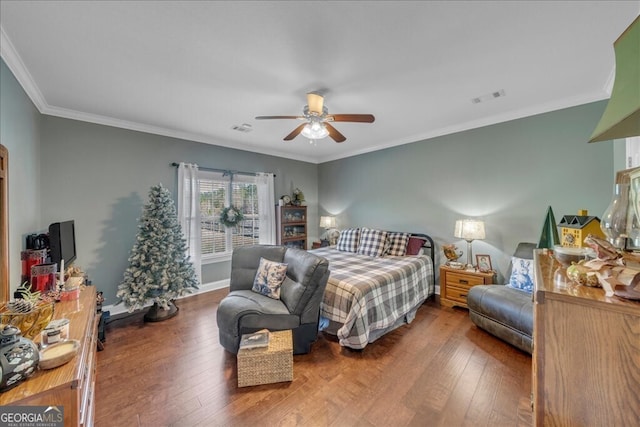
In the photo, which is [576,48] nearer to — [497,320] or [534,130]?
[534,130]

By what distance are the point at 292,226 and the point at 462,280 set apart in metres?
3.27

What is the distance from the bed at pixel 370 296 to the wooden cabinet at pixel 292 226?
1732 millimetres

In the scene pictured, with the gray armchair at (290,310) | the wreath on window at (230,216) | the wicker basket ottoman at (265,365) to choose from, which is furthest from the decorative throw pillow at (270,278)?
the wreath on window at (230,216)

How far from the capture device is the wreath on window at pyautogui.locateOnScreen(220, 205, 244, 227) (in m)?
4.23

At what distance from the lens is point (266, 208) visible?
4844mm

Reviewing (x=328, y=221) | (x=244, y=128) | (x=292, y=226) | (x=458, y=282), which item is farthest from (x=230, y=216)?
(x=458, y=282)

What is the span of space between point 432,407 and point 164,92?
3665 millimetres

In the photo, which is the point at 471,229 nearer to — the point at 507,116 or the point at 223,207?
the point at 507,116

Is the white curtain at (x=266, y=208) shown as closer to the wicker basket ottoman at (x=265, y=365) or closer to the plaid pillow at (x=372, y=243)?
the plaid pillow at (x=372, y=243)

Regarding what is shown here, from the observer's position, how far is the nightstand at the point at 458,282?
3.11 meters

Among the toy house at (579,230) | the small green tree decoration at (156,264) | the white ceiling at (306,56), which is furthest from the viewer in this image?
the small green tree decoration at (156,264)

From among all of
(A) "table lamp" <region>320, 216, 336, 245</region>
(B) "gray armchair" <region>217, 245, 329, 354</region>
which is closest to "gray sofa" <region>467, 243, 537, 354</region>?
(B) "gray armchair" <region>217, 245, 329, 354</region>

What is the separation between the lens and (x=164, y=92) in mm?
2521

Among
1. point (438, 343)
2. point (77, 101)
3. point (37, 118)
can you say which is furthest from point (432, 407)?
point (37, 118)
